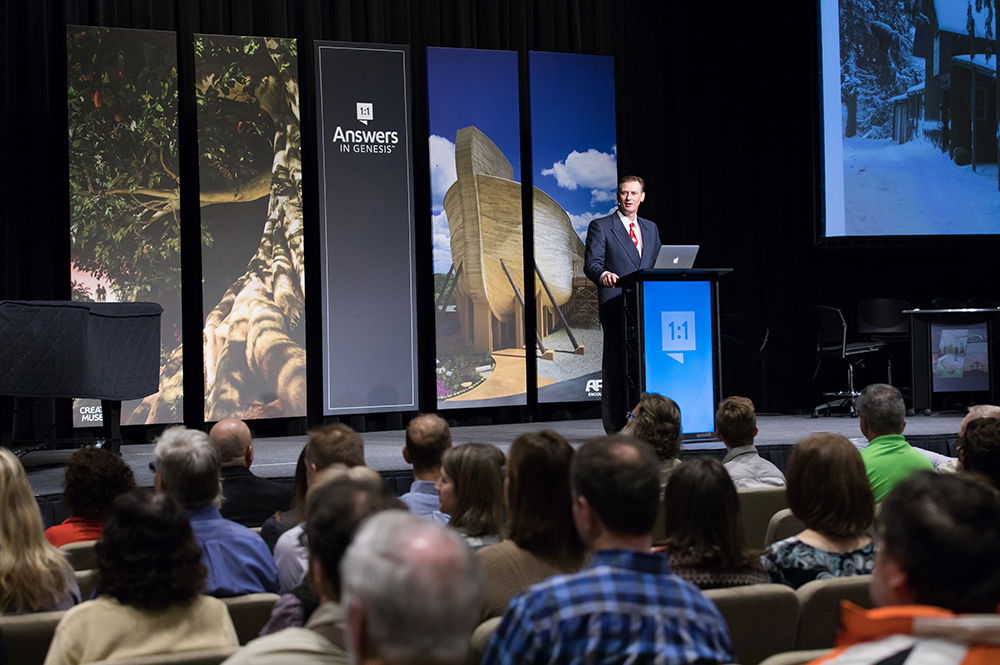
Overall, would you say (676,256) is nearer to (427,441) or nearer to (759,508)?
(759,508)

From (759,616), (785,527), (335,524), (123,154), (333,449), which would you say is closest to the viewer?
(335,524)

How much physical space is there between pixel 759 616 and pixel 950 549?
79 centimetres

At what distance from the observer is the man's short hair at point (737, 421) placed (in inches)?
150

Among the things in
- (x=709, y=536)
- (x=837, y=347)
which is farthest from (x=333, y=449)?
(x=837, y=347)

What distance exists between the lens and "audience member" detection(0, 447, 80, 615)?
221 centimetres

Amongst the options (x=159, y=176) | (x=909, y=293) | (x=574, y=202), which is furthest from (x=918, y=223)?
(x=159, y=176)

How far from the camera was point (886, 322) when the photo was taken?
8.77 metres

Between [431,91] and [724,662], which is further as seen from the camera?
[431,91]

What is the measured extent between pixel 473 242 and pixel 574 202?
924 millimetres

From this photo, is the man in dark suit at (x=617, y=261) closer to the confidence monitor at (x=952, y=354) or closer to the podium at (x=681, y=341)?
the podium at (x=681, y=341)

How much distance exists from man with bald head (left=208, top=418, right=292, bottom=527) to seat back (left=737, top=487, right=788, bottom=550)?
4.93 feet

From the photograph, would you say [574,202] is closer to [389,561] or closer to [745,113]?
[745,113]

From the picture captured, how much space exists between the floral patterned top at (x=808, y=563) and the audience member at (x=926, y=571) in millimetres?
1170

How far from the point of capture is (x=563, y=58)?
855 cm
